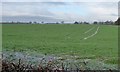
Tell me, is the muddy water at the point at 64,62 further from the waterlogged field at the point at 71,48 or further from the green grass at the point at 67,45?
the green grass at the point at 67,45

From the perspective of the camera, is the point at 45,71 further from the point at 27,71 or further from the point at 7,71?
the point at 7,71

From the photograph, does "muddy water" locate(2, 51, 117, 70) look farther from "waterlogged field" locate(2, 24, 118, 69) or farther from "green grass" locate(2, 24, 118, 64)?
"green grass" locate(2, 24, 118, 64)

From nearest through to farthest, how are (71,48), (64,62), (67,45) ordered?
1. (64,62)
2. (71,48)
3. (67,45)

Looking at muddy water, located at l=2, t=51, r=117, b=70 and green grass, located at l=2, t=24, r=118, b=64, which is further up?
muddy water, located at l=2, t=51, r=117, b=70

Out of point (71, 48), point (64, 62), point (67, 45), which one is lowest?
point (67, 45)

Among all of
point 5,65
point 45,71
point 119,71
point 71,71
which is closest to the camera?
point 45,71

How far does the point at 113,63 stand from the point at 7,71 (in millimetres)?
5619

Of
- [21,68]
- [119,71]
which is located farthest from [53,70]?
[119,71]

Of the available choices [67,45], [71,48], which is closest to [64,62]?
[71,48]

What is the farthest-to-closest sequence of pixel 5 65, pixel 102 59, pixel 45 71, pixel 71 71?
pixel 102 59 < pixel 71 71 < pixel 5 65 < pixel 45 71

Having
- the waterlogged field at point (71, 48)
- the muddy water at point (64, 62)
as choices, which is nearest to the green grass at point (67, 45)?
the waterlogged field at point (71, 48)

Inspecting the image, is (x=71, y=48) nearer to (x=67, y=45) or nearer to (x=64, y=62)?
(x=67, y=45)

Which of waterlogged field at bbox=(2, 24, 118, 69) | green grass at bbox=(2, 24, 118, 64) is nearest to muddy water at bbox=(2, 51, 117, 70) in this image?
waterlogged field at bbox=(2, 24, 118, 69)

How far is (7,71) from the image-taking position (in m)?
7.15
